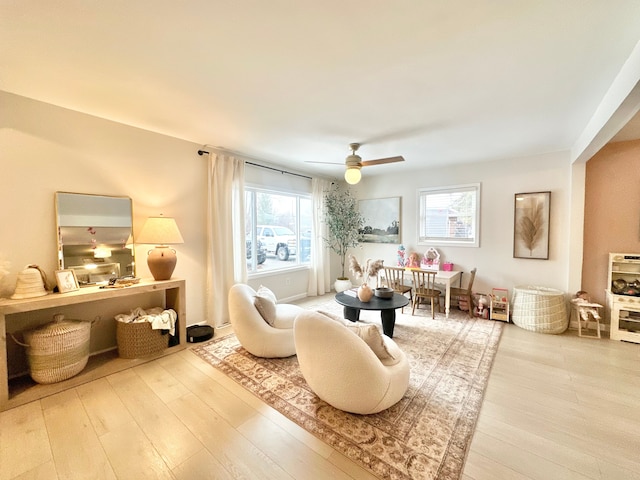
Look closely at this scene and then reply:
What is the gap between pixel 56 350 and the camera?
88.5 inches

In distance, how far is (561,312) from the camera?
348cm

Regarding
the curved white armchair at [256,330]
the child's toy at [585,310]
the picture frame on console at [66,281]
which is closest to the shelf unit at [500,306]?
the child's toy at [585,310]

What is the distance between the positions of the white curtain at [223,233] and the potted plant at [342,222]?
7.00 feet

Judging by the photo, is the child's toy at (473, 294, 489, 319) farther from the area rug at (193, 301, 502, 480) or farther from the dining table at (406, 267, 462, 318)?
the area rug at (193, 301, 502, 480)

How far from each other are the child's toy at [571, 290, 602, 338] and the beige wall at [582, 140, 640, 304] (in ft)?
0.94

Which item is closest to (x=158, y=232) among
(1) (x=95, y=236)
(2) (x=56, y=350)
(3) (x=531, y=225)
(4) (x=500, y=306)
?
(1) (x=95, y=236)

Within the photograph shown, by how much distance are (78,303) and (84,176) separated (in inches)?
52.1

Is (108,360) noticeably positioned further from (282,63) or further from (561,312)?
(561,312)

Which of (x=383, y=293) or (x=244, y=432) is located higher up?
(x=383, y=293)

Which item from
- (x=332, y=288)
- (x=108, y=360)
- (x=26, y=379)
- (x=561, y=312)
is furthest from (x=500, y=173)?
(x=26, y=379)

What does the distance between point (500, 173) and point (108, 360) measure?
19.6 feet

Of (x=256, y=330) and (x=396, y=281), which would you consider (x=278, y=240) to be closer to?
(x=396, y=281)

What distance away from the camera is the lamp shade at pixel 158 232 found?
112 inches

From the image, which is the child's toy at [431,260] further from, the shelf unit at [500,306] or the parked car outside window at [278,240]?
the parked car outside window at [278,240]
